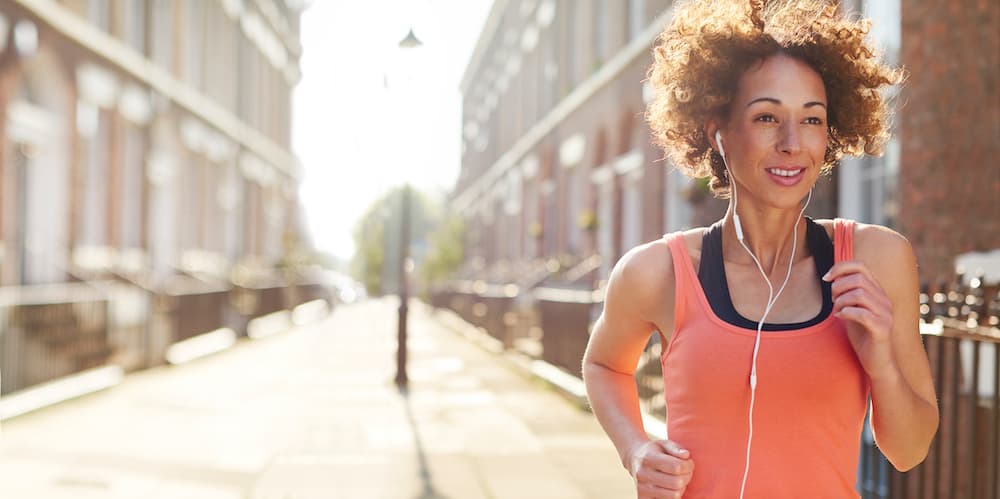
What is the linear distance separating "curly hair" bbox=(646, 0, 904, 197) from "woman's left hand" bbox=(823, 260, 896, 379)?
50cm

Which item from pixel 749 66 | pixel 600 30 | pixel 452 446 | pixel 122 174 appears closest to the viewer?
pixel 749 66

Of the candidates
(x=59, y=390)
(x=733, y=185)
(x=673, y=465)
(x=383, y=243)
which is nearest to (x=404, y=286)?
(x=59, y=390)

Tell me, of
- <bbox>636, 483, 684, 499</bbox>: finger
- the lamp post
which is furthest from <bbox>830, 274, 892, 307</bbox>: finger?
the lamp post

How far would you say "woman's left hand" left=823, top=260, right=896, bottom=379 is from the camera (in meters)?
1.84

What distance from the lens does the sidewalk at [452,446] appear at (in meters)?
6.89

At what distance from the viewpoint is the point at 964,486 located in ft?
20.1

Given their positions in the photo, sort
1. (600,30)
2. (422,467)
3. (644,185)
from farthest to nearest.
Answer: (600,30) → (644,185) → (422,467)

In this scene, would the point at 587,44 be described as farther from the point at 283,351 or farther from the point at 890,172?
the point at 890,172

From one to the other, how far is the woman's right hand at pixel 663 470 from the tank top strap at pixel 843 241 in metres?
0.48

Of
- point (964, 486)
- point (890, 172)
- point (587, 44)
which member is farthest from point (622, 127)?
point (964, 486)

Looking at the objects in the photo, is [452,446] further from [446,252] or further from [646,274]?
[446,252]

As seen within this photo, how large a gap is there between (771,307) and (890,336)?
0.21 m

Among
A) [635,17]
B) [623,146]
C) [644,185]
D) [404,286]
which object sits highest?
[635,17]

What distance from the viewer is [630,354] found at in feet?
7.41
